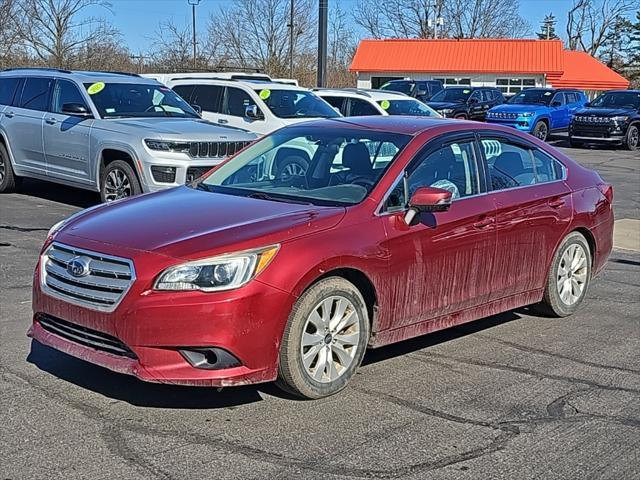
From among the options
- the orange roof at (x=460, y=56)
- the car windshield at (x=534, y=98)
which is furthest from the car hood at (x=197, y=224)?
the orange roof at (x=460, y=56)

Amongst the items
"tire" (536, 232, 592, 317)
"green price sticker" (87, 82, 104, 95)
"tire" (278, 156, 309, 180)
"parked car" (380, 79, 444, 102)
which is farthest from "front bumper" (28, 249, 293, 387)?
"parked car" (380, 79, 444, 102)

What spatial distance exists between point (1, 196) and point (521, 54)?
48.2m

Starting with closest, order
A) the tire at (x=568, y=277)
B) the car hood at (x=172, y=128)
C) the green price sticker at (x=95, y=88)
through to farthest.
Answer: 1. the tire at (x=568, y=277)
2. the car hood at (x=172, y=128)
3. the green price sticker at (x=95, y=88)

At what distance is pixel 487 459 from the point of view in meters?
4.37

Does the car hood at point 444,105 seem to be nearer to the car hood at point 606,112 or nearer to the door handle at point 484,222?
the car hood at point 606,112

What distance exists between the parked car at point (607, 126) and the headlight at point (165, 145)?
18.5 metres

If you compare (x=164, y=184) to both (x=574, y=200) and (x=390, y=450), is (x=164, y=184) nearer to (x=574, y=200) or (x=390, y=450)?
(x=574, y=200)

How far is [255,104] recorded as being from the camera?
49.3 feet

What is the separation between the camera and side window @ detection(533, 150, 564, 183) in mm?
7035

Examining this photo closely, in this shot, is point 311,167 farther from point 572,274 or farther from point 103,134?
point 103,134

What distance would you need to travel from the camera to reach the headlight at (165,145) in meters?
10.9

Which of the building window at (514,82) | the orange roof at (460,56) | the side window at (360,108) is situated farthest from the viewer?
the orange roof at (460,56)

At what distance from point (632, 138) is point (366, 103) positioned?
12.4m

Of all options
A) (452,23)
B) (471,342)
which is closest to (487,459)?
(471,342)
